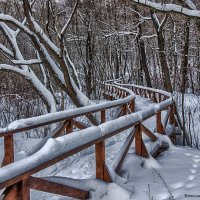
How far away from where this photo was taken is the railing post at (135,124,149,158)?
500 centimetres

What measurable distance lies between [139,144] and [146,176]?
62cm

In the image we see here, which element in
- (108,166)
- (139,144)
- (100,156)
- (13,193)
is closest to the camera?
(13,193)

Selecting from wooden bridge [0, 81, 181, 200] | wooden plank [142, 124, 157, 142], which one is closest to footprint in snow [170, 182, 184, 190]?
wooden bridge [0, 81, 181, 200]

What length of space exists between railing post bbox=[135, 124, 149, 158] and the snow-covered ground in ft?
0.33

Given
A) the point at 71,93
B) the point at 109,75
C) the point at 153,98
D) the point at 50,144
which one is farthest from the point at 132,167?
the point at 109,75

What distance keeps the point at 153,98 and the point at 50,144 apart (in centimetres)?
1462

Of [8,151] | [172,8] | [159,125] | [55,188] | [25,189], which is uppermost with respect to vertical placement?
[172,8]

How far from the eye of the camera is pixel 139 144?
16.8ft

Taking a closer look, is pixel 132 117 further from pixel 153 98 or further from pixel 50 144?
pixel 153 98

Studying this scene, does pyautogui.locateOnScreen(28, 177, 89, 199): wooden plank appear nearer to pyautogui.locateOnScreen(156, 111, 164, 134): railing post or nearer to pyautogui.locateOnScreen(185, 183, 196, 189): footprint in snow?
pyautogui.locateOnScreen(185, 183, 196, 189): footprint in snow

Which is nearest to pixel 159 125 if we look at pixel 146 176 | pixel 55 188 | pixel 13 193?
pixel 146 176

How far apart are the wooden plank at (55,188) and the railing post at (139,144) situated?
1634mm

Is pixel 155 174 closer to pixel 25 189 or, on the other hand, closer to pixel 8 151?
pixel 8 151

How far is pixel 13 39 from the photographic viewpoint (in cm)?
1004
